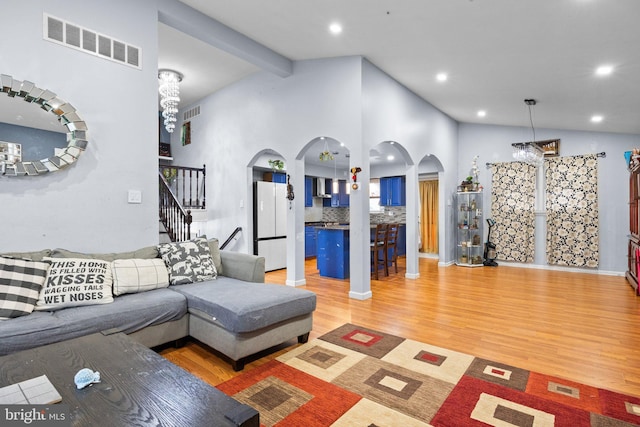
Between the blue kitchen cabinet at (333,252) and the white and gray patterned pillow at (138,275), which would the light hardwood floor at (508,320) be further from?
the white and gray patterned pillow at (138,275)

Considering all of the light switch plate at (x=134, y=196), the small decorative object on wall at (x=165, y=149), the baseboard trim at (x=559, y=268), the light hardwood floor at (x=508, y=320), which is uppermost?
the small decorative object on wall at (x=165, y=149)

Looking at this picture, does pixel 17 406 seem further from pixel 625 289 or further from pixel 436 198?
pixel 436 198

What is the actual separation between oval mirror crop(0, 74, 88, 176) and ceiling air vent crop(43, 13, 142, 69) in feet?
1.73

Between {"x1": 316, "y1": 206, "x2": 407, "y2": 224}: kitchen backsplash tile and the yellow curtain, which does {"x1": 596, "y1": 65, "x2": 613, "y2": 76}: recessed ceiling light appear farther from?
{"x1": 316, "y1": 206, "x2": 407, "y2": 224}: kitchen backsplash tile

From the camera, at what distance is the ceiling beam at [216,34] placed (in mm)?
3750

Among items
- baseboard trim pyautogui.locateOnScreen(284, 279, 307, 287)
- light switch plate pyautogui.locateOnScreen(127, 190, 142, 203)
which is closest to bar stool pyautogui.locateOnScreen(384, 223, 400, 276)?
baseboard trim pyautogui.locateOnScreen(284, 279, 307, 287)

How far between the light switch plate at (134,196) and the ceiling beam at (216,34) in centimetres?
201

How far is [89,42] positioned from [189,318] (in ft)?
9.06

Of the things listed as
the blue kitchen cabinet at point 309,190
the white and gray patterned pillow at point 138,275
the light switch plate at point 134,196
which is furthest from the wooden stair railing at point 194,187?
the white and gray patterned pillow at point 138,275

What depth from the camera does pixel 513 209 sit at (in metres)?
7.22

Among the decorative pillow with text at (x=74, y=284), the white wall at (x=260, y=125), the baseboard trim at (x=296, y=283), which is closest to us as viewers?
the decorative pillow with text at (x=74, y=284)

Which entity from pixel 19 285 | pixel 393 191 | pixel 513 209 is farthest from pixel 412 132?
pixel 19 285

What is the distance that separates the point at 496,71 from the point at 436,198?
5.19m

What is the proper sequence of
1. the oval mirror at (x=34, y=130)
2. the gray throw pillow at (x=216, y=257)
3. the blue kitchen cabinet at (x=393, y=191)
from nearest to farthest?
1. the oval mirror at (x=34, y=130)
2. the gray throw pillow at (x=216, y=257)
3. the blue kitchen cabinet at (x=393, y=191)
